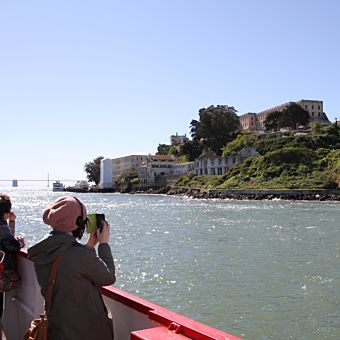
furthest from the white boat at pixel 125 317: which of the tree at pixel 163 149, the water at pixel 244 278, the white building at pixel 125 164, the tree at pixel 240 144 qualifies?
the tree at pixel 163 149

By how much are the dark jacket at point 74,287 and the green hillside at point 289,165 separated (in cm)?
8096

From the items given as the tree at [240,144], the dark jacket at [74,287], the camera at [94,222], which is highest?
the tree at [240,144]

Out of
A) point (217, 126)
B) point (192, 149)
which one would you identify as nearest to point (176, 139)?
point (192, 149)

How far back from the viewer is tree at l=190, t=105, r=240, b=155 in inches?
5054

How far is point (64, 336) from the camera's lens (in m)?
3.07

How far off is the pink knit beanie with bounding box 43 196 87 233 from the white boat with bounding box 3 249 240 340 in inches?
31.2

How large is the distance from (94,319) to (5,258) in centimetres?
228

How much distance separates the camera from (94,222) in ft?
11.1

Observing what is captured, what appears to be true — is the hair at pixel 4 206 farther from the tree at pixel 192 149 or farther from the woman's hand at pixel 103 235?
the tree at pixel 192 149

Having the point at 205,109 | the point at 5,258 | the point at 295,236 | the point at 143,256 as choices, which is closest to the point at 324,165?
the point at 205,109

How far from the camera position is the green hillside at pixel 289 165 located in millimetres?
85062

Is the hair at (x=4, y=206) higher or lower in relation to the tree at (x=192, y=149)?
lower

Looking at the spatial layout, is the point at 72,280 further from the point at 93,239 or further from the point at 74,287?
the point at 93,239

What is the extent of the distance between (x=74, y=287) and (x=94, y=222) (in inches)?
20.9
